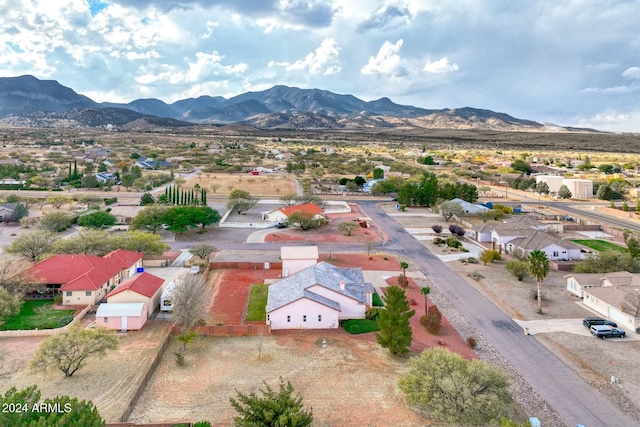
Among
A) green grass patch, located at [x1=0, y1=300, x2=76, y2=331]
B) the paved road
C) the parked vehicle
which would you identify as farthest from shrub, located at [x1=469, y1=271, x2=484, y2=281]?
green grass patch, located at [x1=0, y1=300, x2=76, y2=331]

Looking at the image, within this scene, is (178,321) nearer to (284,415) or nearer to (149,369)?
(149,369)

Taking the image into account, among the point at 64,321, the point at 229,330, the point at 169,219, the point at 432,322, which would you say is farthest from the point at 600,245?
the point at 64,321

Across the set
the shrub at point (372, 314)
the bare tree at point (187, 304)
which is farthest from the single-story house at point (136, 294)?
the shrub at point (372, 314)

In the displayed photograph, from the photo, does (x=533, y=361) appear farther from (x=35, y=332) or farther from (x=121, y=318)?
(x=35, y=332)

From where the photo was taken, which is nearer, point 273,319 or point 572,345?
point 572,345

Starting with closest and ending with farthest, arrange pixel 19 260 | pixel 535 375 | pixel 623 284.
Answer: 1. pixel 535 375
2. pixel 623 284
3. pixel 19 260

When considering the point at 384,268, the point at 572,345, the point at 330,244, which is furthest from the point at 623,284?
the point at 330,244

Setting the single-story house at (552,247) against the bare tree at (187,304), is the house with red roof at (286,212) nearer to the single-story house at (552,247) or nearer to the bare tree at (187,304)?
the single-story house at (552,247)

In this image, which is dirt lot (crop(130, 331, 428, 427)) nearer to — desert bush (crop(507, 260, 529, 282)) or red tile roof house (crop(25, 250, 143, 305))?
red tile roof house (crop(25, 250, 143, 305))
